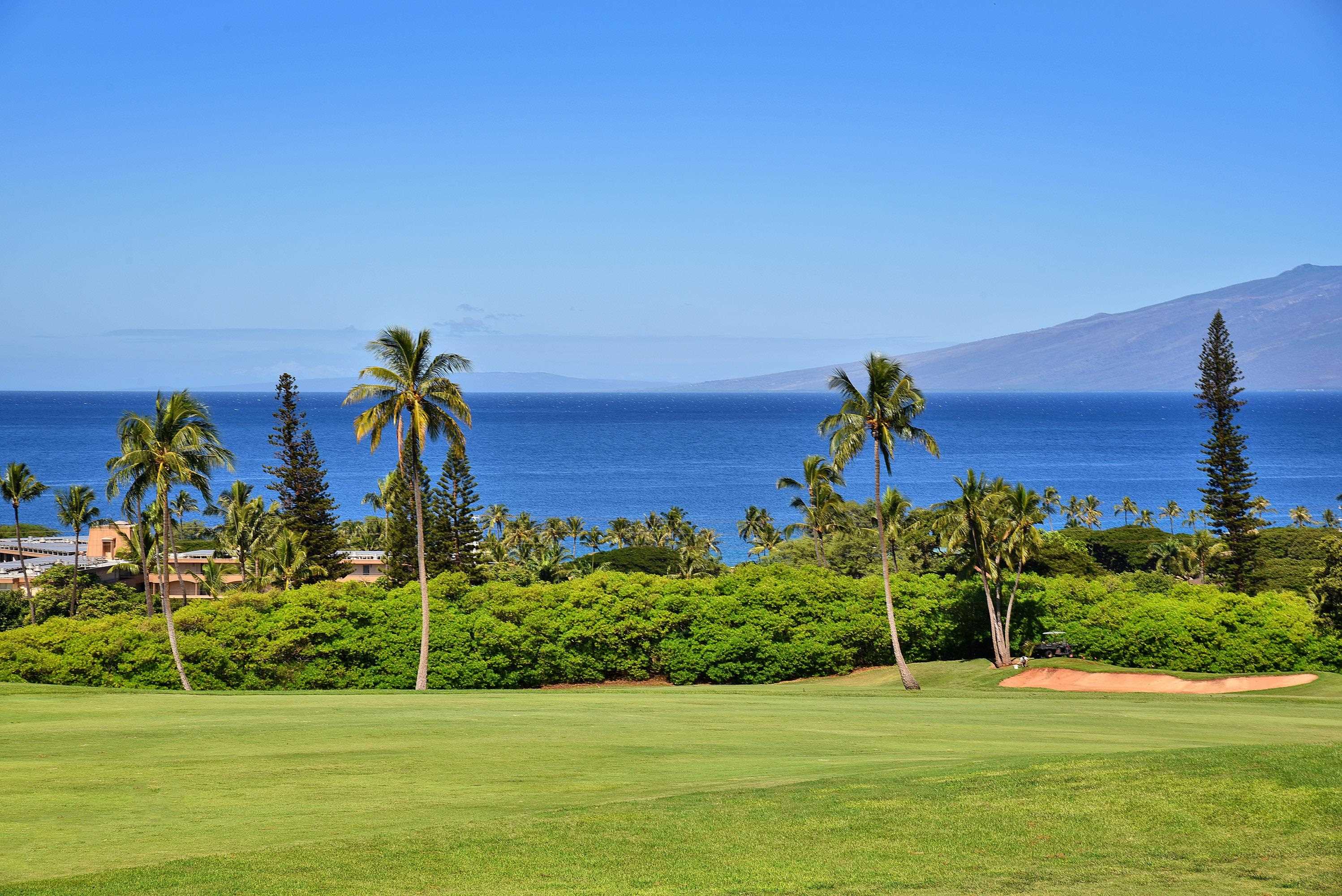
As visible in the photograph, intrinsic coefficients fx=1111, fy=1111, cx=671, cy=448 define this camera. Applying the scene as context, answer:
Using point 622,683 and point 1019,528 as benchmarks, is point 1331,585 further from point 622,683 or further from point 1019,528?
point 622,683

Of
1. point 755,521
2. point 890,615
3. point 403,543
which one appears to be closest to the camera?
point 890,615

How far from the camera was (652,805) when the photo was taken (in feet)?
43.1

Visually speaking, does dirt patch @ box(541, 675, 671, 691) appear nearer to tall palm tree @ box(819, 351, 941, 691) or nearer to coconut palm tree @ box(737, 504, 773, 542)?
tall palm tree @ box(819, 351, 941, 691)

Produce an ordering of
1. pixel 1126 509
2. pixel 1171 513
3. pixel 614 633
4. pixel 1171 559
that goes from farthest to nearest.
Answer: pixel 1171 513, pixel 1126 509, pixel 1171 559, pixel 614 633

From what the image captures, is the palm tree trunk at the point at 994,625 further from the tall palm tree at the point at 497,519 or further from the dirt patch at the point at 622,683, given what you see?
the tall palm tree at the point at 497,519

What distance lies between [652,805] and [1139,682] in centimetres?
2827

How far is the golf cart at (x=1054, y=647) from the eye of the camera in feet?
147

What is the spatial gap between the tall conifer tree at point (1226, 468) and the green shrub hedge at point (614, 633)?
71.0ft

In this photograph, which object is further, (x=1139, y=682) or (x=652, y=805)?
(x=1139, y=682)

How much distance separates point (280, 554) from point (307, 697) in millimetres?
34261

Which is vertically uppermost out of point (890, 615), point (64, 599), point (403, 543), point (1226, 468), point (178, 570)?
point (1226, 468)

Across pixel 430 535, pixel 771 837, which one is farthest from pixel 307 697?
pixel 430 535

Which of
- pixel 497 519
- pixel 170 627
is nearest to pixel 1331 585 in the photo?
pixel 170 627

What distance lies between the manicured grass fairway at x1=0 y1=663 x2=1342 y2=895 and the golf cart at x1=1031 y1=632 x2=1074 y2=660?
24.1 meters
